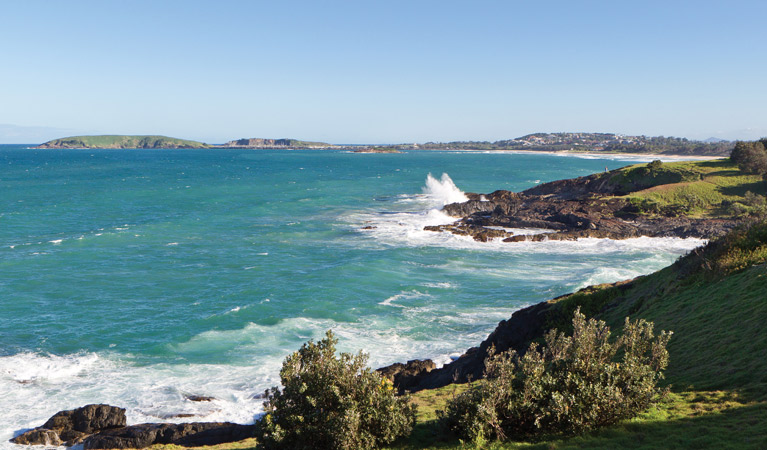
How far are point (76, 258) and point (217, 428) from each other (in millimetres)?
31568

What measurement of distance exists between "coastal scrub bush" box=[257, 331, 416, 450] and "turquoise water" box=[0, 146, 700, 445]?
286 inches

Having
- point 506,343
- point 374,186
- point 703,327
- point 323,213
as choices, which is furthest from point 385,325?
point 374,186

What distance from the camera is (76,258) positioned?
4153 centimetres

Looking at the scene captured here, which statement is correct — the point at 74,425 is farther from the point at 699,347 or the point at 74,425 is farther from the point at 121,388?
the point at 699,347

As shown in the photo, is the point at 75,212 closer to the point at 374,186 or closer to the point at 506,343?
the point at 374,186

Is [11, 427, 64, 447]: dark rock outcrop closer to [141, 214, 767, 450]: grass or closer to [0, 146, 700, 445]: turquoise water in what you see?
[0, 146, 700, 445]: turquoise water

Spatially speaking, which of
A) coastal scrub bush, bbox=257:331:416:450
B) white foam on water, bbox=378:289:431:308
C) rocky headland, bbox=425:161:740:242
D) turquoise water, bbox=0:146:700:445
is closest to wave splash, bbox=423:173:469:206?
rocky headland, bbox=425:161:740:242

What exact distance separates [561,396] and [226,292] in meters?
26.3

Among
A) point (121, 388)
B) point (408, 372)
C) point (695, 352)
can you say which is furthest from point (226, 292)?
point (695, 352)

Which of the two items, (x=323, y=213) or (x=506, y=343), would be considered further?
(x=323, y=213)

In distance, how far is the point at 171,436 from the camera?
53.9 ft

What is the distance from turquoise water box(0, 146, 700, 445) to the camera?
71.7 ft

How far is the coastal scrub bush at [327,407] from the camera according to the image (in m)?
11.9

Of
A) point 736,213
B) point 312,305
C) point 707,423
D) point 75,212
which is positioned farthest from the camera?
point 75,212
